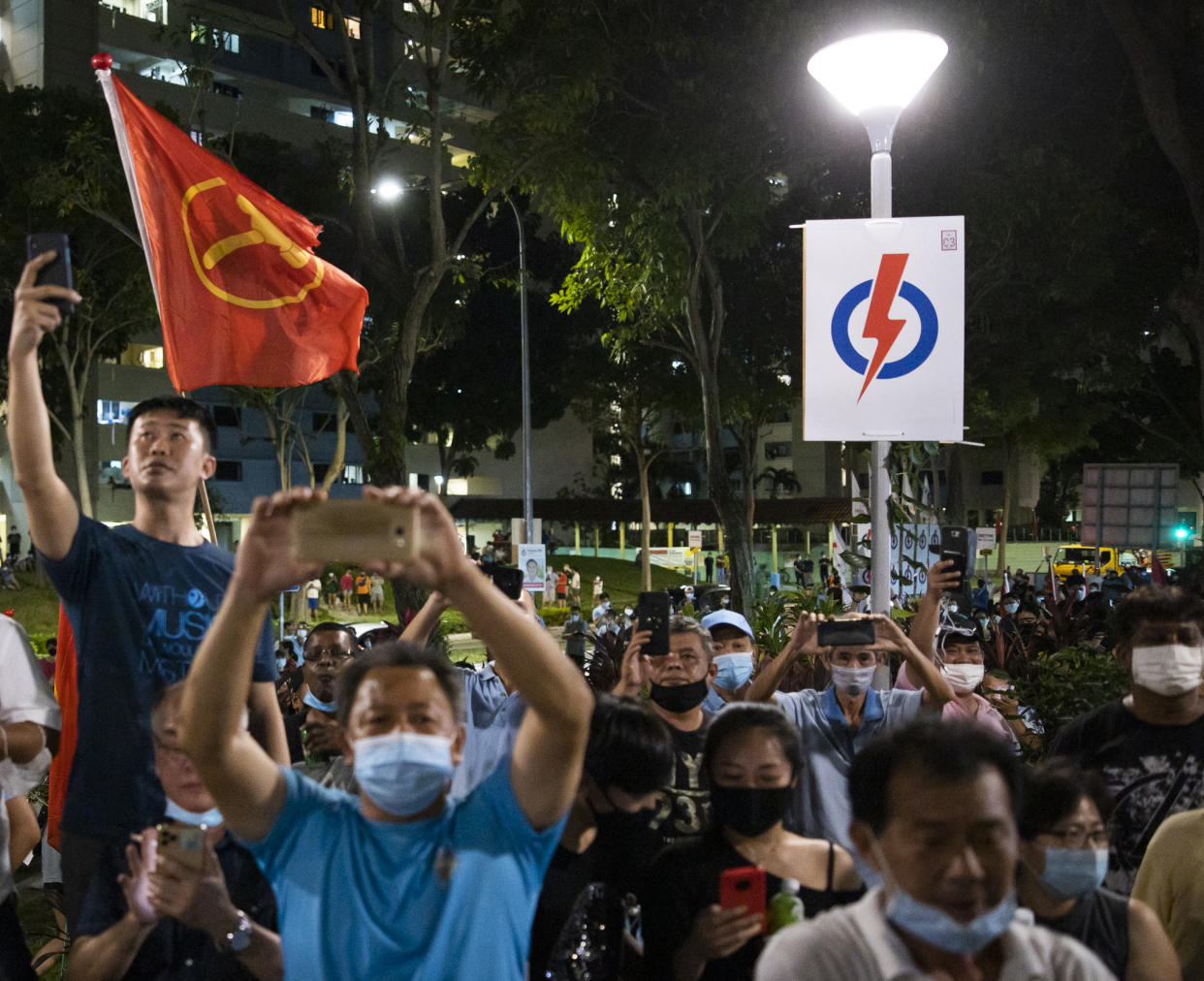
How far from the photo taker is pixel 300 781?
2.44m

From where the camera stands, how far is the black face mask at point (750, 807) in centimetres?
294

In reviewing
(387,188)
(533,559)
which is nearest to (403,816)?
(533,559)

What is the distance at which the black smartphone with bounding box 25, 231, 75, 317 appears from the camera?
2746 millimetres

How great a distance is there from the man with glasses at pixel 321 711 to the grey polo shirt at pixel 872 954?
235cm

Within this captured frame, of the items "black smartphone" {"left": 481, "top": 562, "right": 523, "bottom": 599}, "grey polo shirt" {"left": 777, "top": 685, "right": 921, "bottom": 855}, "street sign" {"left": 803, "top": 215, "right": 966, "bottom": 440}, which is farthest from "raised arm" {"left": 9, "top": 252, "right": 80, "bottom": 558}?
"street sign" {"left": 803, "top": 215, "right": 966, "bottom": 440}

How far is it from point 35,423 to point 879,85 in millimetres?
4567

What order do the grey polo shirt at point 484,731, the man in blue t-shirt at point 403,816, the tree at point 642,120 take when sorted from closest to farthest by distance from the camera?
the man in blue t-shirt at point 403,816, the grey polo shirt at point 484,731, the tree at point 642,120

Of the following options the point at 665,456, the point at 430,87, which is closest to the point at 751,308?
the point at 430,87

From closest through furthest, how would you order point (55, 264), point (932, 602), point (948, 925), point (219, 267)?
point (948, 925), point (55, 264), point (932, 602), point (219, 267)

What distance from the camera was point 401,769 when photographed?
231 cm

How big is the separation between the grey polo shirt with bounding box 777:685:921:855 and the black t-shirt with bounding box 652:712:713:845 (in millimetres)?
341

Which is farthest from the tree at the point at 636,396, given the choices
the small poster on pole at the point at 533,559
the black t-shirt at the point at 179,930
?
the black t-shirt at the point at 179,930

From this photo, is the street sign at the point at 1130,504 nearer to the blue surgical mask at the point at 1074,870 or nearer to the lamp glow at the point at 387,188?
the lamp glow at the point at 387,188

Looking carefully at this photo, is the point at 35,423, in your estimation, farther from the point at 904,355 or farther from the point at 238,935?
the point at 904,355
